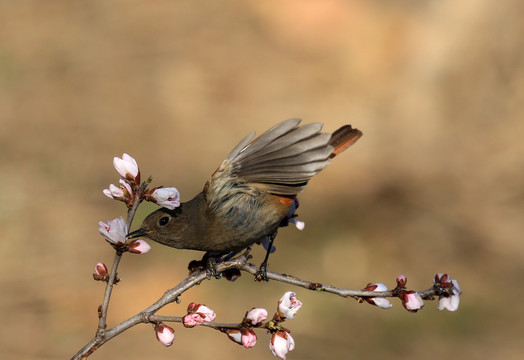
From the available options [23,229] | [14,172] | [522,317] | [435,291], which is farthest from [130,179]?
[522,317]

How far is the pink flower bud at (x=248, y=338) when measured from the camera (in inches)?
132

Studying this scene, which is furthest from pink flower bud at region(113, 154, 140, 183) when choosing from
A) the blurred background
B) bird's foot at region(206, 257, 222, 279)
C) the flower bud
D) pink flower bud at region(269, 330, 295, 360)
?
the blurred background

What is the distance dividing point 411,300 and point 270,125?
9.59 meters

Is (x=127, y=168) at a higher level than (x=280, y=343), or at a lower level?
higher

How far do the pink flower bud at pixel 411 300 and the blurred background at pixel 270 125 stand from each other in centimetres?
631

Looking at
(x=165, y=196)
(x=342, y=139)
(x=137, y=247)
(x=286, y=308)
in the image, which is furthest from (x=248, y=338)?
(x=342, y=139)

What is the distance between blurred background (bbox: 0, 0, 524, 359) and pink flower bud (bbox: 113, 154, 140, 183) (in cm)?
632

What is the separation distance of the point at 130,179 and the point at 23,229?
312 inches

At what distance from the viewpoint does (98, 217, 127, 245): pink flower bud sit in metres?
3.22

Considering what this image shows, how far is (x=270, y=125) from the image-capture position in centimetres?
1291

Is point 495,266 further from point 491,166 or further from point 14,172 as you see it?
point 14,172

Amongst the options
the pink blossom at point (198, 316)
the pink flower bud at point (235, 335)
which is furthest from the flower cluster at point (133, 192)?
the pink flower bud at point (235, 335)

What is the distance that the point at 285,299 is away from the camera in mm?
3477

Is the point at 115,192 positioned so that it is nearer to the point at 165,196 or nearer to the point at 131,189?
the point at 131,189
